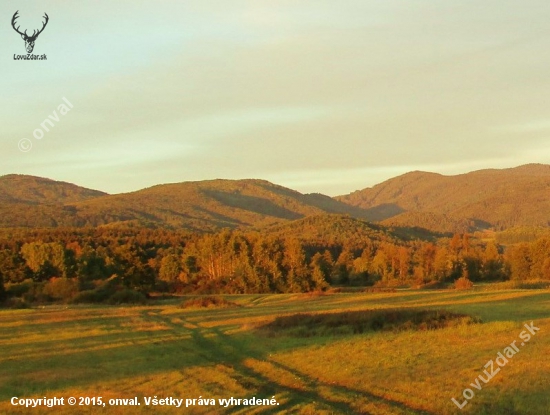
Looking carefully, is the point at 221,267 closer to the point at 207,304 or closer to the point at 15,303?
the point at 15,303

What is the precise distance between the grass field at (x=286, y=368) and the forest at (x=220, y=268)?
40.1m

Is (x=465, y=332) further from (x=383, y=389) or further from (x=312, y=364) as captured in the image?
(x=383, y=389)

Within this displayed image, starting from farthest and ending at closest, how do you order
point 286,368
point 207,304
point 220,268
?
point 220,268 → point 207,304 → point 286,368

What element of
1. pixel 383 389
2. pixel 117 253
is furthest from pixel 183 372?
pixel 117 253

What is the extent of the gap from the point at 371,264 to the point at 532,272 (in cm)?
2815

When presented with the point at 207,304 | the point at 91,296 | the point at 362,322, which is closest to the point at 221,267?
the point at 91,296

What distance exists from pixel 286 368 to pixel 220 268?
91.4 meters

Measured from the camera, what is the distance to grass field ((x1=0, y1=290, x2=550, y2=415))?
14844mm

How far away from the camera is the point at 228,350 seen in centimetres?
2456

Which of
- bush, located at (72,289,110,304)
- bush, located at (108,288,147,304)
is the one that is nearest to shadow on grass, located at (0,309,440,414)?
bush, located at (108,288,147,304)

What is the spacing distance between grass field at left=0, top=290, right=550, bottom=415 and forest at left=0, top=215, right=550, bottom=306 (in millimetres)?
40144

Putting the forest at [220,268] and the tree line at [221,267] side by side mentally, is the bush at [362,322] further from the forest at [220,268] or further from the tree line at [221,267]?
the tree line at [221,267]

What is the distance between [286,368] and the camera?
65.4 ft

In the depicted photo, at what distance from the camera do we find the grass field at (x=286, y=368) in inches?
584
